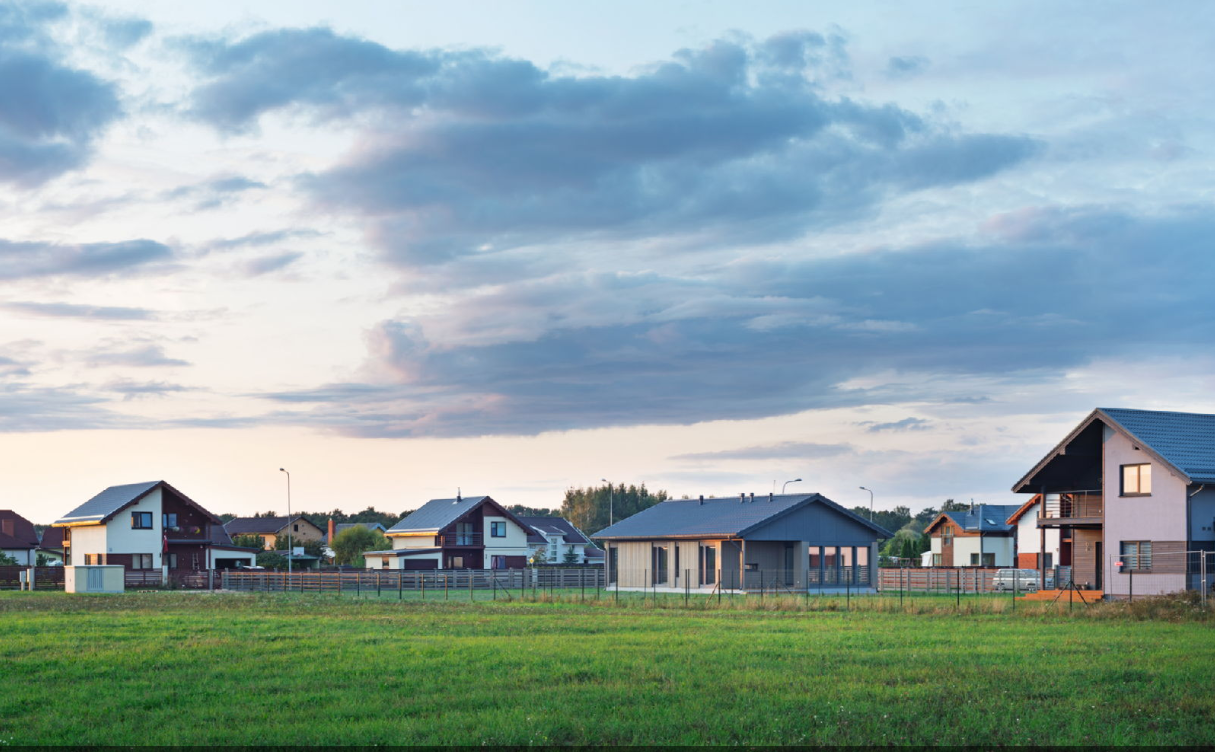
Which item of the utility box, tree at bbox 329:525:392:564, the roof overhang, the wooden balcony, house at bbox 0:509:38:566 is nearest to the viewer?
the roof overhang

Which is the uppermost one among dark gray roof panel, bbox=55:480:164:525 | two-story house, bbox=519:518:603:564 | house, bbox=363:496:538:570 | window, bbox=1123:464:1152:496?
window, bbox=1123:464:1152:496

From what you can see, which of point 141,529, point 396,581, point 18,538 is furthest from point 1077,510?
point 18,538

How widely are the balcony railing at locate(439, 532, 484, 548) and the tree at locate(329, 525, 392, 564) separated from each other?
44.4ft

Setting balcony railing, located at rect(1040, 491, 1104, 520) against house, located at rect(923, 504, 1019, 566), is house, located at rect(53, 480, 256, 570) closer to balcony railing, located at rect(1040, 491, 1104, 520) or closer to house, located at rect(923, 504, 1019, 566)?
balcony railing, located at rect(1040, 491, 1104, 520)

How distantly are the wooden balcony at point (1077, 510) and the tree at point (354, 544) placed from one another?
6299 centimetres

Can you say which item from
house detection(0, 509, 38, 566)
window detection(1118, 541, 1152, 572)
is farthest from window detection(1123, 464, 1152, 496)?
house detection(0, 509, 38, 566)

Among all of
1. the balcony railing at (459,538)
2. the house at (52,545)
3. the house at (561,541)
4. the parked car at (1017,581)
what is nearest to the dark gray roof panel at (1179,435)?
the parked car at (1017,581)

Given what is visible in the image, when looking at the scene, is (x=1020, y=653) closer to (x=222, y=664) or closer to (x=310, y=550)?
(x=222, y=664)

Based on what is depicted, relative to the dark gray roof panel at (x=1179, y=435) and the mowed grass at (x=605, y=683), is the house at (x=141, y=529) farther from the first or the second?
the dark gray roof panel at (x=1179, y=435)

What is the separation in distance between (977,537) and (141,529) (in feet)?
201

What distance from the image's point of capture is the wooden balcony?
50.5 metres

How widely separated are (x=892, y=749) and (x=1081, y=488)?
41738mm

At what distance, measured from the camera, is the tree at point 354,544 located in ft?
338

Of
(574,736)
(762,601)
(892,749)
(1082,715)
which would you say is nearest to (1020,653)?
(1082,715)
